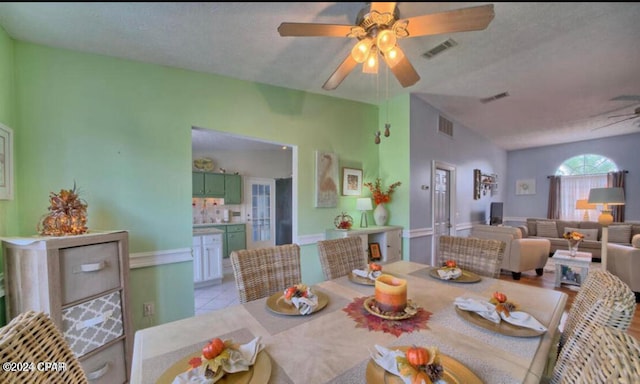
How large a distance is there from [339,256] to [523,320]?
1.17 m

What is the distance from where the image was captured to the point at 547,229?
20.3 ft

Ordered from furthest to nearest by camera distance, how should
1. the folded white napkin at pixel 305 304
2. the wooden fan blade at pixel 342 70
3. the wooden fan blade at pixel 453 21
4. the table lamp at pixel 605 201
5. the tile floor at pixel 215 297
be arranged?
the table lamp at pixel 605 201 < the tile floor at pixel 215 297 < the wooden fan blade at pixel 342 70 < the wooden fan blade at pixel 453 21 < the folded white napkin at pixel 305 304

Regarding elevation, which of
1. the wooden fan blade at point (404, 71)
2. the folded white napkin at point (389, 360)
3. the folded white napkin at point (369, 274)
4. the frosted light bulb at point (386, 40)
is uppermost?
the frosted light bulb at point (386, 40)

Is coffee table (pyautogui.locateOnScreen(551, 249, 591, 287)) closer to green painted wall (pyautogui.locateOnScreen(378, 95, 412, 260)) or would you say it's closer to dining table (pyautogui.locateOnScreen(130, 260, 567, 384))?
green painted wall (pyautogui.locateOnScreen(378, 95, 412, 260))

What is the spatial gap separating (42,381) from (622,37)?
4198 millimetres

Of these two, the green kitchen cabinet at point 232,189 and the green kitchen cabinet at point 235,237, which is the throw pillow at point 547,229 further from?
the green kitchen cabinet at point 232,189

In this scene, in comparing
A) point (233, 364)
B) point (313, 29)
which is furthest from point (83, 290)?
point (313, 29)

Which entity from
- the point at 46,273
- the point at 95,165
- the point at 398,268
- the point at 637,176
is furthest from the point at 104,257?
the point at 637,176

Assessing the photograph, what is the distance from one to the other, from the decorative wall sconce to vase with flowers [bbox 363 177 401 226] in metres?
3.14

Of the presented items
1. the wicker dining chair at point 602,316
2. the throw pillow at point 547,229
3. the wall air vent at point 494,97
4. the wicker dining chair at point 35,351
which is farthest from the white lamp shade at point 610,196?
the wicker dining chair at point 35,351

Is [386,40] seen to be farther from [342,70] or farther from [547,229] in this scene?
[547,229]

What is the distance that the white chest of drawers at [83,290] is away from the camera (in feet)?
4.86

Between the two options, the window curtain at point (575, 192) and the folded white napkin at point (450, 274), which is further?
the window curtain at point (575, 192)

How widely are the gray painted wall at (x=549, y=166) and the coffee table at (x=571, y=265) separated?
442 centimetres
